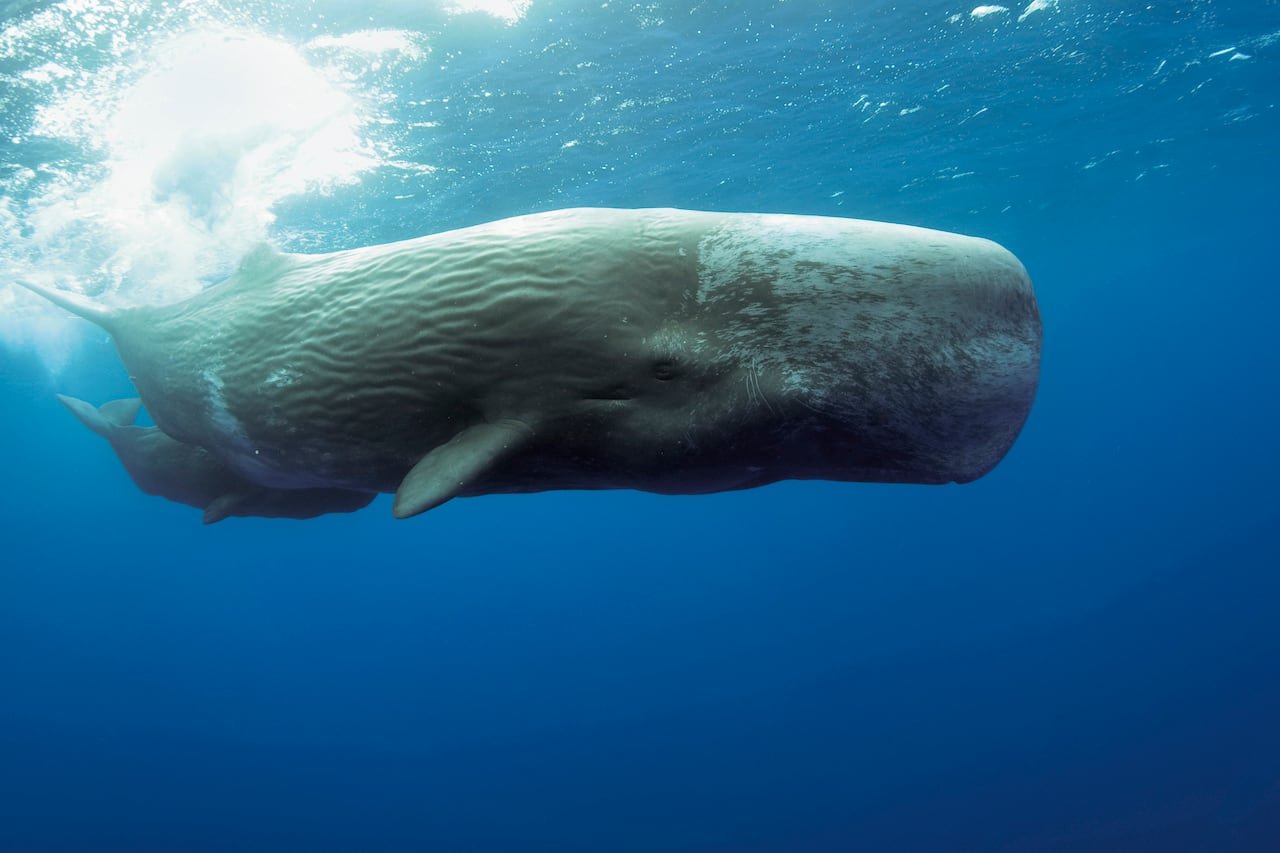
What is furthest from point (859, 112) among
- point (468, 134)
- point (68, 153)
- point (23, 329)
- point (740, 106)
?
point (23, 329)

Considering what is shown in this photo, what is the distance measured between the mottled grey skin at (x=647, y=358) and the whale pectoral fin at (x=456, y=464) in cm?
1


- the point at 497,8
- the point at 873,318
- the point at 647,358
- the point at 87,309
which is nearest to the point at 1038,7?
the point at 497,8

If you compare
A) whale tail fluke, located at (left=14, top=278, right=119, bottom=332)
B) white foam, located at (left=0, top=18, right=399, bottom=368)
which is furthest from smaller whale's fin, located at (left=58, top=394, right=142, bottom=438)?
white foam, located at (left=0, top=18, right=399, bottom=368)

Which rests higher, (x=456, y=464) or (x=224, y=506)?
(x=456, y=464)

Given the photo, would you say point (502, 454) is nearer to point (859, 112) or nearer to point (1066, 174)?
point (859, 112)

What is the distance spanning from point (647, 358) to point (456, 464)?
0.82m

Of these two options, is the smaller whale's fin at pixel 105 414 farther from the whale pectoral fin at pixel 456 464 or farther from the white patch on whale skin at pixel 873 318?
the white patch on whale skin at pixel 873 318

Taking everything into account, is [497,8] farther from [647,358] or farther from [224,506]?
[647,358]

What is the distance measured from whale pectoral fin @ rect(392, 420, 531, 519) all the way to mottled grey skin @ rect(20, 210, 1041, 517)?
0.01 m

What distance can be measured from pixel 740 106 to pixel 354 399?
1636 cm

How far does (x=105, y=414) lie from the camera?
6035 millimetres

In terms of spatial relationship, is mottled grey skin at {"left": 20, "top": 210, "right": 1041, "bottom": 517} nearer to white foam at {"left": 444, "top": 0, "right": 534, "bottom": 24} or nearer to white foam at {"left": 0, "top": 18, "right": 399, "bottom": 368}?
white foam at {"left": 444, "top": 0, "right": 534, "bottom": 24}

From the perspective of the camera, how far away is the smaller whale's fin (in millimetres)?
5547

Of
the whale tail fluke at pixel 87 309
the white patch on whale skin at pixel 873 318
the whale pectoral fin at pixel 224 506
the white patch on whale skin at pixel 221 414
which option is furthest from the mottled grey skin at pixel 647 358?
the whale tail fluke at pixel 87 309
